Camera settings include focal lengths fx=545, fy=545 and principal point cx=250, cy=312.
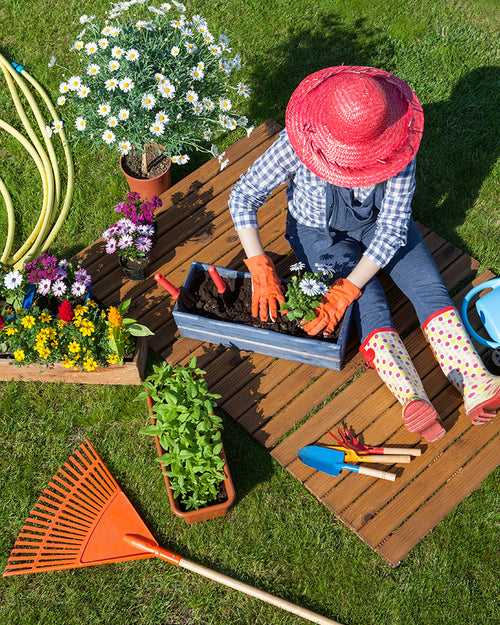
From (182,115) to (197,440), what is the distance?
82.1 inches

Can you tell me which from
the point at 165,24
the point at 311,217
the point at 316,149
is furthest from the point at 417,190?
the point at 165,24

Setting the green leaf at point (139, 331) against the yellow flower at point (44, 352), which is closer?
the yellow flower at point (44, 352)

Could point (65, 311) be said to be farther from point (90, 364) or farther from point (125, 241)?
point (125, 241)

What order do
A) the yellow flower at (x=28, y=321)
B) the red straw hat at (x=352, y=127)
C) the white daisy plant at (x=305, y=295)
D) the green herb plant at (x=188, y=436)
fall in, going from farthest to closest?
the yellow flower at (x=28, y=321) → the white daisy plant at (x=305, y=295) → the green herb plant at (x=188, y=436) → the red straw hat at (x=352, y=127)

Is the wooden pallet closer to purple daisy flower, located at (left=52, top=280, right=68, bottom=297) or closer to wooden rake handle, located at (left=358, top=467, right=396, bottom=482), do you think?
wooden rake handle, located at (left=358, top=467, right=396, bottom=482)

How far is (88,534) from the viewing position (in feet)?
10.5

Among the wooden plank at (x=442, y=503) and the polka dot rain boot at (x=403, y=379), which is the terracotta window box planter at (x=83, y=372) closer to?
the polka dot rain boot at (x=403, y=379)

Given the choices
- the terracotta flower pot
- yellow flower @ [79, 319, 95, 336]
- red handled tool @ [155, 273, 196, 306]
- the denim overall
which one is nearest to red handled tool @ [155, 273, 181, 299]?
red handled tool @ [155, 273, 196, 306]

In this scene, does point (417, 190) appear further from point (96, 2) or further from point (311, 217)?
point (96, 2)

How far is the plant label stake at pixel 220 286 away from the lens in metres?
3.33

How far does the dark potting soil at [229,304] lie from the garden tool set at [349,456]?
2.18 feet

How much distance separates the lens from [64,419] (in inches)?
144

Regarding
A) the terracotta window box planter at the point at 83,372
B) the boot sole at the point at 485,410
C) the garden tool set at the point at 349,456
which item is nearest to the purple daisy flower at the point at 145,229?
the terracotta window box planter at the point at 83,372

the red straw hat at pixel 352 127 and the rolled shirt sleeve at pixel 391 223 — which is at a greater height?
the red straw hat at pixel 352 127
